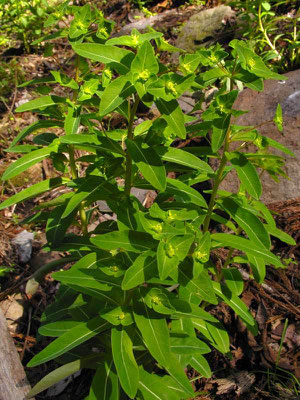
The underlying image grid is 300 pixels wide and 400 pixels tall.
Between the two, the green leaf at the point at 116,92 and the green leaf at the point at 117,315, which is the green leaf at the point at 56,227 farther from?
the green leaf at the point at 116,92

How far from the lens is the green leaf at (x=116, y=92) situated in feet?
5.14

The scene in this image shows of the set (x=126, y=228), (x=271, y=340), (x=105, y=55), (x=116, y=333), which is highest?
(x=105, y=55)

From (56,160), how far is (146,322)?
1.09 metres

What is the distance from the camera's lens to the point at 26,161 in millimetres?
2201

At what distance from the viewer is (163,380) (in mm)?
2037

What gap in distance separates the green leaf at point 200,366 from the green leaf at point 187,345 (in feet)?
0.88

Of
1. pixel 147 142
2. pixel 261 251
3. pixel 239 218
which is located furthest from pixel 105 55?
pixel 261 251

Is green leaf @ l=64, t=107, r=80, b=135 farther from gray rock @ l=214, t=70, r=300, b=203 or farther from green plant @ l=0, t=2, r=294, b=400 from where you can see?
gray rock @ l=214, t=70, r=300, b=203

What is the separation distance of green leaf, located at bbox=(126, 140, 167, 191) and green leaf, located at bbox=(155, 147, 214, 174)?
0.27ft

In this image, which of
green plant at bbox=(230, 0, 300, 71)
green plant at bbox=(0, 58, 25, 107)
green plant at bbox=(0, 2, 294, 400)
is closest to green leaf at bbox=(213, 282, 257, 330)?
green plant at bbox=(0, 2, 294, 400)

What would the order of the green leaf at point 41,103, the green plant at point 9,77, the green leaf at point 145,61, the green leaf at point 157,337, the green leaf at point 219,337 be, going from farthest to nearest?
the green plant at point 9,77 < the green leaf at point 219,337 < the green leaf at point 41,103 < the green leaf at point 157,337 < the green leaf at point 145,61

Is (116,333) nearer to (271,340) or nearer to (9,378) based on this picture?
(9,378)

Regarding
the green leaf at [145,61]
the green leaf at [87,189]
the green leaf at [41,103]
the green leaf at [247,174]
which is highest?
the green leaf at [145,61]

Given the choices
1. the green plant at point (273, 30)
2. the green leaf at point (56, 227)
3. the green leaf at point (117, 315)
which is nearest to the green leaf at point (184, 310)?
the green leaf at point (117, 315)
